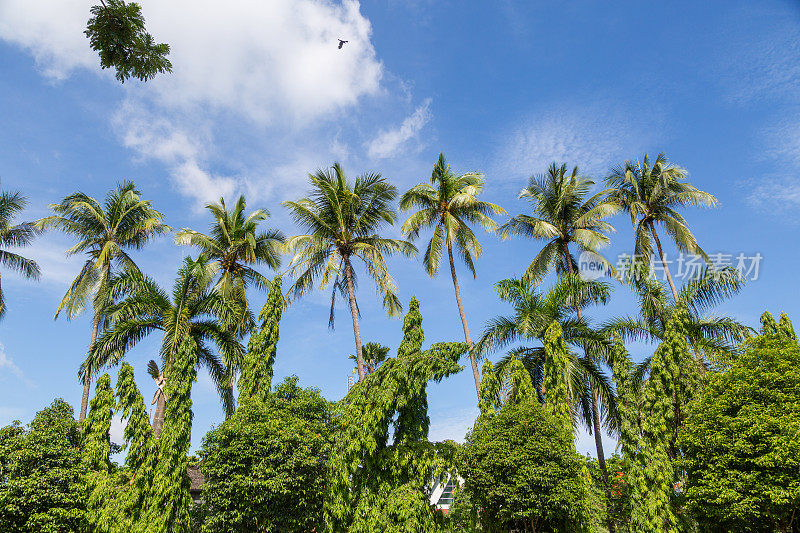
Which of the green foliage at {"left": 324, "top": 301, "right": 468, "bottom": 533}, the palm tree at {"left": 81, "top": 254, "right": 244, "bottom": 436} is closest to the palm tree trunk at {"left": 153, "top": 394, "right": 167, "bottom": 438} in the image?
the palm tree at {"left": 81, "top": 254, "right": 244, "bottom": 436}

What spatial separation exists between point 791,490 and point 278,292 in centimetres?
1780

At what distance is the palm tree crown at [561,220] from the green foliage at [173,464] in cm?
1688

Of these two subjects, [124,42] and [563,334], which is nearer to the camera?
[124,42]

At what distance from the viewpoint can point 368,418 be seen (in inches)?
630

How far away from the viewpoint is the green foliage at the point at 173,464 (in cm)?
1549

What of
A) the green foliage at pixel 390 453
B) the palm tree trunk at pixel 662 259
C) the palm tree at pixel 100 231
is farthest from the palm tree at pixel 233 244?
the palm tree trunk at pixel 662 259

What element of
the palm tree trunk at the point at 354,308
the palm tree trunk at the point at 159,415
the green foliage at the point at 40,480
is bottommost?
the green foliage at the point at 40,480

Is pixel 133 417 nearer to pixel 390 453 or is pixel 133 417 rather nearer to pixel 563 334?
pixel 390 453

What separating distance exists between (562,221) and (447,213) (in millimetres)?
6090

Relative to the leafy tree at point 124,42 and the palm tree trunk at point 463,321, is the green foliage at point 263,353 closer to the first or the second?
the palm tree trunk at point 463,321

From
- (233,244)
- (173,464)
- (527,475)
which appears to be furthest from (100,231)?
(527,475)

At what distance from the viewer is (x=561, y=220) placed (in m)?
25.6

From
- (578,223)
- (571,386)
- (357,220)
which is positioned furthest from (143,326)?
(578,223)

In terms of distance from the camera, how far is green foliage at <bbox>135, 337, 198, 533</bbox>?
1549cm
